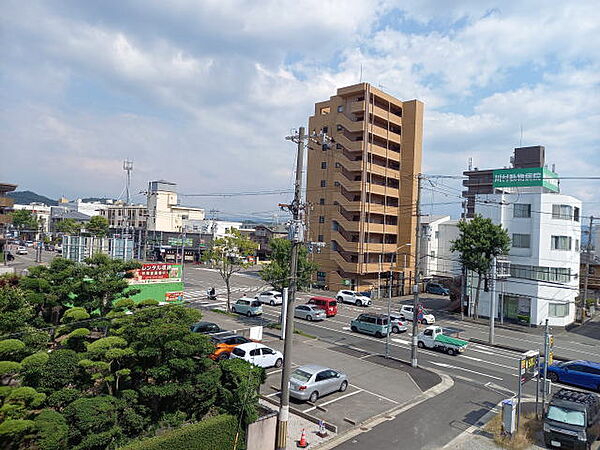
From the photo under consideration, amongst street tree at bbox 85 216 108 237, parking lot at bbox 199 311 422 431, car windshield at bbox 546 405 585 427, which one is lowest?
parking lot at bbox 199 311 422 431

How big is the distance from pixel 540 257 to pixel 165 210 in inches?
3095

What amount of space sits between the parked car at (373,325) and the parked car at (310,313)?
13.1ft

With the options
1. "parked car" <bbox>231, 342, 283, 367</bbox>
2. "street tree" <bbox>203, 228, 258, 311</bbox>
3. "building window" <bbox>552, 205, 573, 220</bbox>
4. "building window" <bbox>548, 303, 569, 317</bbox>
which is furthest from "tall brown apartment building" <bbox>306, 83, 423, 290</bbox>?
"parked car" <bbox>231, 342, 283, 367</bbox>

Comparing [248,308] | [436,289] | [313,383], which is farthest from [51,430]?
[436,289]

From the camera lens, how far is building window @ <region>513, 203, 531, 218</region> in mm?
42406

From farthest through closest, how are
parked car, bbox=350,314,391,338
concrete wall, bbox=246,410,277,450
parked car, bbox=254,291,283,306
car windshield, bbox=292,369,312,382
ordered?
1. parked car, bbox=254,291,283,306
2. parked car, bbox=350,314,391,338
3. car windshield, bbox=292,369,312,382
4. concrete wall, bbox=246,410,277,450

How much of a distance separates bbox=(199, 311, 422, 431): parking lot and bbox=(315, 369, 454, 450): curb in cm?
24

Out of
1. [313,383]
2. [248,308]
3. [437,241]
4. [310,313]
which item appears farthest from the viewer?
[437,241]

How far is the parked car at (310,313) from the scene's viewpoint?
3694 centimetres

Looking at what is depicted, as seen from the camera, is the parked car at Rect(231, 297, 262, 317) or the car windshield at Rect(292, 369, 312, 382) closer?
the car windshield at Rect(292, 369, 312, 382)

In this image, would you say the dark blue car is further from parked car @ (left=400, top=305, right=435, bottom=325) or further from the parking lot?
parked car @ (left=400, top=305, right=435, bottom=325)

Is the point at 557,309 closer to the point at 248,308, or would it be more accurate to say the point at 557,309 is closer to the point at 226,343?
the point at 248,308

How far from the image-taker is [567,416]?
1543 cm

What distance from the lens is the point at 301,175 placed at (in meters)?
14.7
